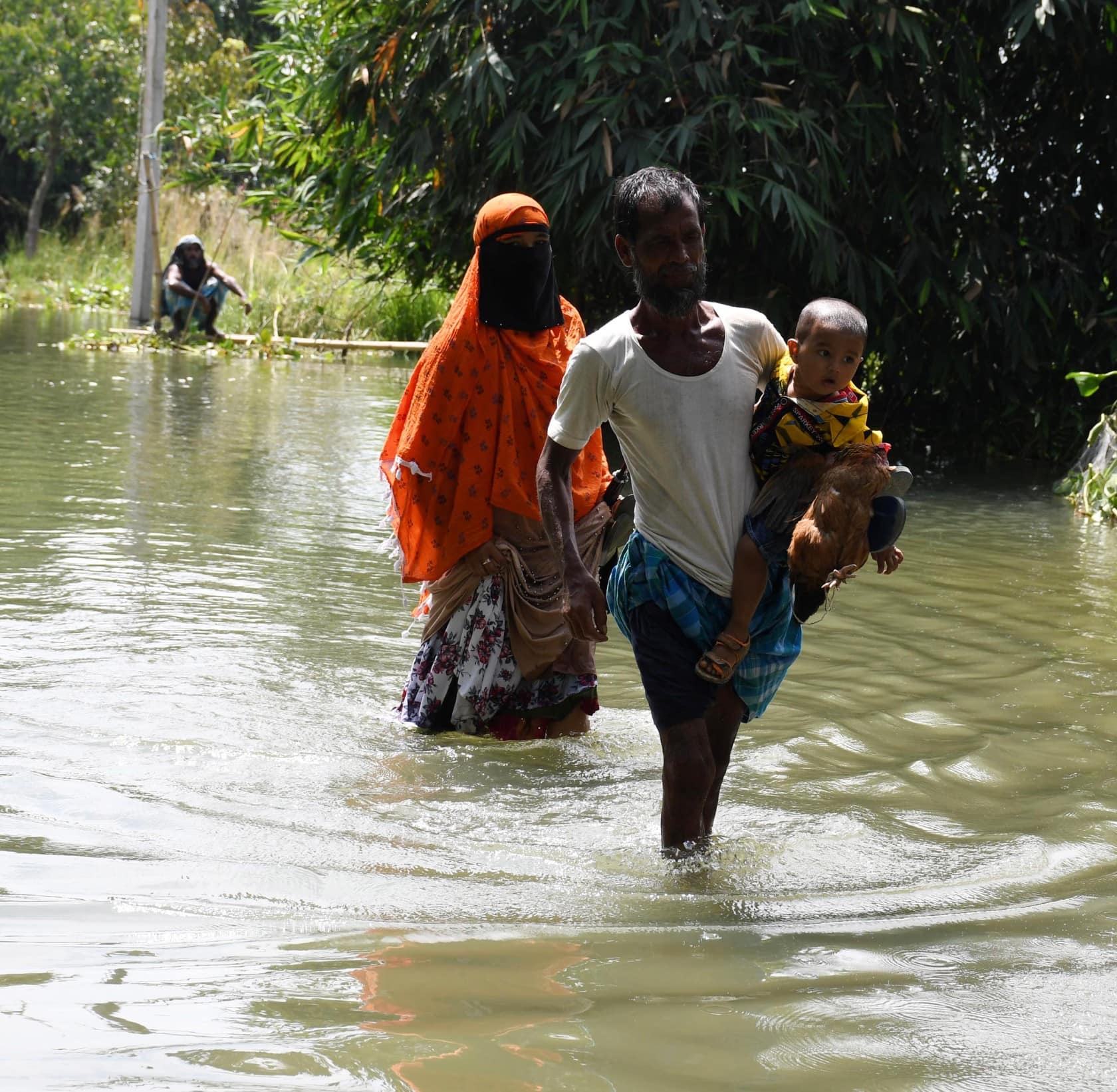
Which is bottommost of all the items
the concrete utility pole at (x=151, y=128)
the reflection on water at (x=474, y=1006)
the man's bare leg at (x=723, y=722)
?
the reflection on water at (x=474, y=1006)

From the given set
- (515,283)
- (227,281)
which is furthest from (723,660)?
(227,281)

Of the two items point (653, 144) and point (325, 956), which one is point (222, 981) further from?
point (653, 144)

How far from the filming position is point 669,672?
11.7 feet

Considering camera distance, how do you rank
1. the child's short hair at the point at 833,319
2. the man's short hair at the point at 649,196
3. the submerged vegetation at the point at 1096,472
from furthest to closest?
the submerged vegetation at the point at 1096,472
the man's short hair at the point at 649,196
the child's short hair at the point at 833,319

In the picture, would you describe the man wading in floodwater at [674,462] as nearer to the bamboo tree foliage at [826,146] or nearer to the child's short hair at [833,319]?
the child's short hair at [833,319]

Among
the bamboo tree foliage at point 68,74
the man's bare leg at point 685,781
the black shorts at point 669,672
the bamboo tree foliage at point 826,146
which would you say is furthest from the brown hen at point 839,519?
the bamboo tree foliage at point 68,74

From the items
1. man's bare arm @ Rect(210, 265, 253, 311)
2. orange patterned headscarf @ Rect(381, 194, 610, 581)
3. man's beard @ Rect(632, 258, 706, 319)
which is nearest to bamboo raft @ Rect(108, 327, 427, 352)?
man's bare arm @ Rect(210, 265, 253, 311)

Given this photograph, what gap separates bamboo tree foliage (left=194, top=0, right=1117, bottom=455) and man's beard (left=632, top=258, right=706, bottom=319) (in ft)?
21.3

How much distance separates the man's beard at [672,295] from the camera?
3.46 metres

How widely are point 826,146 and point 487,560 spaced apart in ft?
21.2

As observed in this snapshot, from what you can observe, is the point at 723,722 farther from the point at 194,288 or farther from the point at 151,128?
the point at 151,128

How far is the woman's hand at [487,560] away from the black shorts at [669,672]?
141 centimetres

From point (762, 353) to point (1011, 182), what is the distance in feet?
29.1

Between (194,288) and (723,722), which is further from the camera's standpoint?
(194,288)
